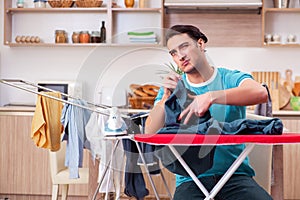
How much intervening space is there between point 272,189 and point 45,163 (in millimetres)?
2452

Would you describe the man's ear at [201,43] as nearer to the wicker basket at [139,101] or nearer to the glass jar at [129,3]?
the wicker basket at [139,101]

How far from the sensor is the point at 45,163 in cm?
496

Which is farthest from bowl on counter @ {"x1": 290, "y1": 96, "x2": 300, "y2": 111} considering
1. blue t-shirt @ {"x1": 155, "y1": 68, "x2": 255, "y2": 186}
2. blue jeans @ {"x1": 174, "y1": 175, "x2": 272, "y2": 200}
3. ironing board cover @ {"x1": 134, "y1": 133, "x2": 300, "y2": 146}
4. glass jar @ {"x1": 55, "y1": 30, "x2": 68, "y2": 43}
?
ironing board cover @ {"x1": 134, "y1": 133, "x2": 300, "y2": 146}

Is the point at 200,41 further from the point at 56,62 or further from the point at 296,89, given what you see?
the point at 56,62

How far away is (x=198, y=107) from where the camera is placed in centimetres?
228

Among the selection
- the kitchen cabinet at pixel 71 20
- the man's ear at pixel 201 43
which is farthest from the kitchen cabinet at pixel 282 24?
the man's ear at pixel 201 43

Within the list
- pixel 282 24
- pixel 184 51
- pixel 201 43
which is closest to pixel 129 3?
pixel 282 24

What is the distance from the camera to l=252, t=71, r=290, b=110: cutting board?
5.06m

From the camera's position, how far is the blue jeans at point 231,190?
2.37 meters

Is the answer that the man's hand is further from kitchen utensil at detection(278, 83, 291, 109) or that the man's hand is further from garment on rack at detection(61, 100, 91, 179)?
kitchen utensil at detection(278, 83, 291, 109)

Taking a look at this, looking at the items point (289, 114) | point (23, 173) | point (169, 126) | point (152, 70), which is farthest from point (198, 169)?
point (23, 173)

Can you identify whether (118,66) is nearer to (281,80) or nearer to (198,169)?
(281,80)

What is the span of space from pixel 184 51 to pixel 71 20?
3.21 m

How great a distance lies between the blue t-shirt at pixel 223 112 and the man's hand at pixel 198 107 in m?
0.24
